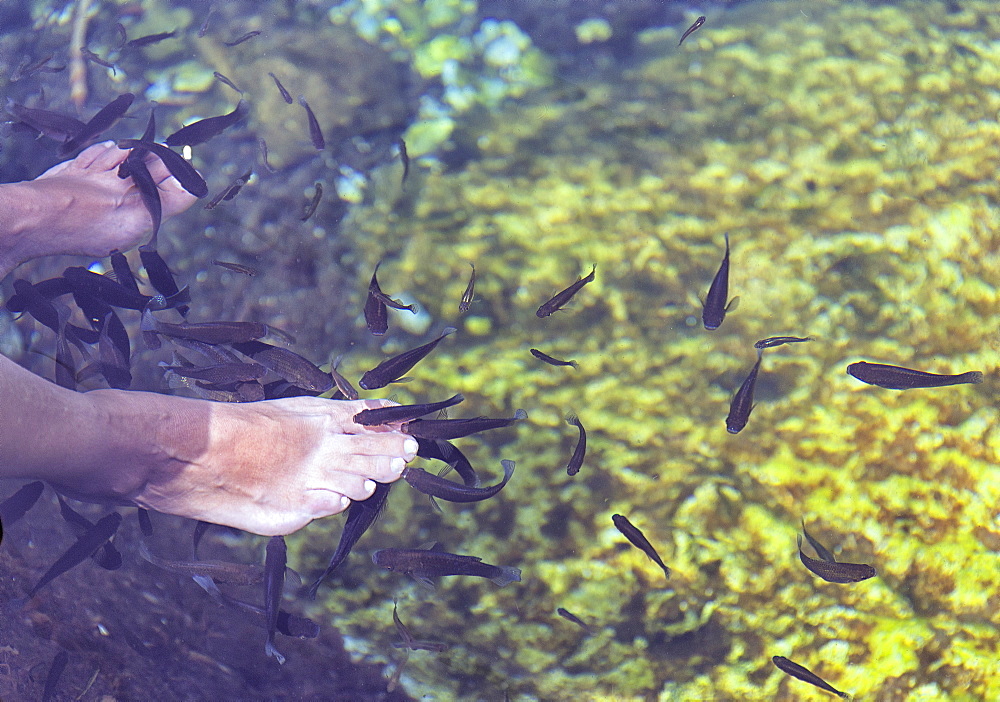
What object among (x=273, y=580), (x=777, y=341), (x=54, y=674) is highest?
(x=777, y=341)

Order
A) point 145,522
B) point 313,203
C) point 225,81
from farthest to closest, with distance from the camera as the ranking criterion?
point 225,81
point 313,203
point 145,522

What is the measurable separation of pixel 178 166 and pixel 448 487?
89.4 inches

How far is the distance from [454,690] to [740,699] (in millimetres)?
1187

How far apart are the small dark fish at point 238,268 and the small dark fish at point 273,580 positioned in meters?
1.36

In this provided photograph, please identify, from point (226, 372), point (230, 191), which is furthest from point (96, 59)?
point (226, 372)

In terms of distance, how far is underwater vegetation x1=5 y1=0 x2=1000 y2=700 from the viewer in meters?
2.36

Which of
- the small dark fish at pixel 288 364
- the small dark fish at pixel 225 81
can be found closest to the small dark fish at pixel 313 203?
the small dark fish at pixel 288 364

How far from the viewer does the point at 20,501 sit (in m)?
2.94

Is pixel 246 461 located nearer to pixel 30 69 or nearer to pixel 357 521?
pixel 357 521

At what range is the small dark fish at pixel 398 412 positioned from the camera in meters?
2.43

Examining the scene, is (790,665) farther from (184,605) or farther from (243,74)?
(243,74)

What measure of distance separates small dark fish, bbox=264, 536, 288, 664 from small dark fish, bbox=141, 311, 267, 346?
2.92ft

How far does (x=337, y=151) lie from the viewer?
3.44 metres

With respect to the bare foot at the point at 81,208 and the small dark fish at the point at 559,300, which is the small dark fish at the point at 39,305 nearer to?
the bare foot at the point at 81,208
